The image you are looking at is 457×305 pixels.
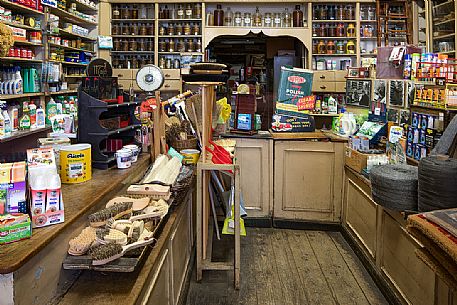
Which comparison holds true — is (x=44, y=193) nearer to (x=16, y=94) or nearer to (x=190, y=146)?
(x=190, y=146)

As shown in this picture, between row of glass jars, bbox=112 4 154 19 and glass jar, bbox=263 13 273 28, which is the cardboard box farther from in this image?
row of glass jars, bbox=112 4 154 19

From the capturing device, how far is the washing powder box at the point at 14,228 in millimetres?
1297

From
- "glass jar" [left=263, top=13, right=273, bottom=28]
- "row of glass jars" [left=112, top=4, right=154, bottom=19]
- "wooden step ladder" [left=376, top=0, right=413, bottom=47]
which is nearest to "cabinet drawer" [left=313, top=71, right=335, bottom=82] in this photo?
"wooden step ladder" [left=376, top=0, right=413, bottom=47]

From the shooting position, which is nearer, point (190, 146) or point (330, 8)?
point (190, 146)

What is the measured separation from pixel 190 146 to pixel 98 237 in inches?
72.5

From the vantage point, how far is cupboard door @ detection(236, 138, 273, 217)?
4.08 meters

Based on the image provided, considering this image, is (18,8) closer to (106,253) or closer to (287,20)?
(287,20)

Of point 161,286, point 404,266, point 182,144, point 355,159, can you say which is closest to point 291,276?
point 404,266

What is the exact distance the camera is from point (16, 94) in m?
4.99

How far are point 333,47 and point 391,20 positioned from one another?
1.05 meters

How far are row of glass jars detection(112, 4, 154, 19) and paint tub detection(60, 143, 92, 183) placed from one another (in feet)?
19.6

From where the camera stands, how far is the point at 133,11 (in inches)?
293

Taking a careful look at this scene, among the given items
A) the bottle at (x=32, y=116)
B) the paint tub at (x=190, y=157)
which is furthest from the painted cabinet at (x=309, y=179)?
the bottle at (x=32, y=116)

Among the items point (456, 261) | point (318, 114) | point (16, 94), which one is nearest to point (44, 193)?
point (456, 261)
